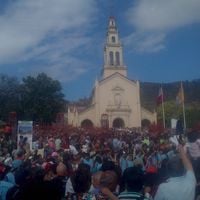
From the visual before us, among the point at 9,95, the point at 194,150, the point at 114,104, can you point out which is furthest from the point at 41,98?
the point at 194,150

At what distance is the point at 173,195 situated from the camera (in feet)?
13.8

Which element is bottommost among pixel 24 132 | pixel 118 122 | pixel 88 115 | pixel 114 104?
pixel 24 132

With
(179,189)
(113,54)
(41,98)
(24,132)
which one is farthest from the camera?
(113,54)

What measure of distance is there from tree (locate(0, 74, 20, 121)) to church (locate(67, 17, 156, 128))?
48.7ft

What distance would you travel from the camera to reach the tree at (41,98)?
50.3 m

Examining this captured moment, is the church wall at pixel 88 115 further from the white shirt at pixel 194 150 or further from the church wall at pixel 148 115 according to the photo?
the white shirt at pixel 194 150

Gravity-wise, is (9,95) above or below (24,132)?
above

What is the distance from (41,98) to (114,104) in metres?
19.2

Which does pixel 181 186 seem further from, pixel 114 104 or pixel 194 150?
pixel 114 104

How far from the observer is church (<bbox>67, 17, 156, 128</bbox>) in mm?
66250

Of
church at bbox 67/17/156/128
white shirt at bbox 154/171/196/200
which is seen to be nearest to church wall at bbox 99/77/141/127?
church at bbox 67/17/156/128

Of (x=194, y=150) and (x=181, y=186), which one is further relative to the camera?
(x=194, y=150)

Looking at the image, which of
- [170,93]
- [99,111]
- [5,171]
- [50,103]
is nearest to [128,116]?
[99,111]

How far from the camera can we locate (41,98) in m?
50.4
